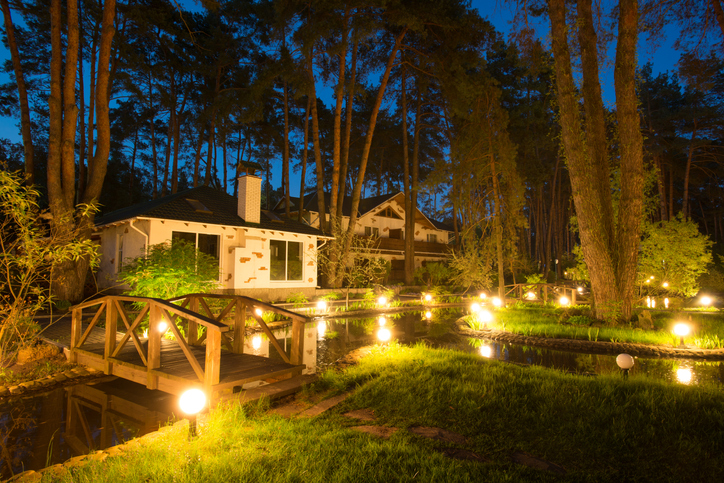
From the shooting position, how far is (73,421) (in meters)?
4.97

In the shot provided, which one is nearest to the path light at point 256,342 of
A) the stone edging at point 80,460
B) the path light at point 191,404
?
the stone edging at point 80,460

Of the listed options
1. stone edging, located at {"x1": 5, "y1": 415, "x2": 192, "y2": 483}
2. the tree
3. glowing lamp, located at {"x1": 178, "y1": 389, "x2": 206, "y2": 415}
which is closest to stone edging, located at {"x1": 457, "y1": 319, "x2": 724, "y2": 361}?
the tree

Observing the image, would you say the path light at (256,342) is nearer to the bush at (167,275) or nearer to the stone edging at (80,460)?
the bush at (167,275)

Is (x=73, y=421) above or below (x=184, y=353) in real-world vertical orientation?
below

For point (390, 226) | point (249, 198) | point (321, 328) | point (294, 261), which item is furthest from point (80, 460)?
point (390, 226)

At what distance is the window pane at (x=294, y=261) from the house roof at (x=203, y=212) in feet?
2.72

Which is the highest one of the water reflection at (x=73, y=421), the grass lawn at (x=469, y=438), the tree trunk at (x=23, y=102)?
the tree trunk at (x=23, y=102)

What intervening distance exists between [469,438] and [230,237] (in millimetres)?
13782

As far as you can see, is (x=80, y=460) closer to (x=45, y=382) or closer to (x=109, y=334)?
(x=109, y=334)

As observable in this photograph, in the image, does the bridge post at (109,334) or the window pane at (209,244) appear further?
the window pane at (209,244)

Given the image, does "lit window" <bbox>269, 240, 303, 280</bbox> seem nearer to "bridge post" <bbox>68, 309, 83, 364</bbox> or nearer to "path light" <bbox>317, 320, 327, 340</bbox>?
"path light" <bbox>317, 320, 327, 340</bbox>

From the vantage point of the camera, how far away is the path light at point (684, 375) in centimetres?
644

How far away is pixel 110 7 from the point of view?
13.2 meters

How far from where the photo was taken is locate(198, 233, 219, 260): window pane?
15289 mm
